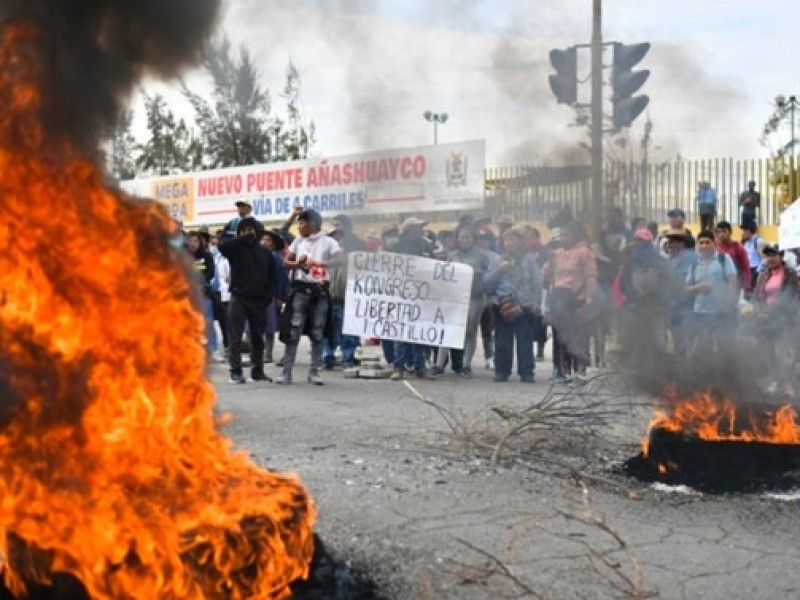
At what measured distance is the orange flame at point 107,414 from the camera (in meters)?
3.71

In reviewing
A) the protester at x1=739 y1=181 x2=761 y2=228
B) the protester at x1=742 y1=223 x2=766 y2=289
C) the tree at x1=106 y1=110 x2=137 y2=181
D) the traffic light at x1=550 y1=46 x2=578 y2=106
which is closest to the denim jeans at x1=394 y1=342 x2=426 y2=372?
the traffic light at x1=550 y1=46 x2=578 y2=106

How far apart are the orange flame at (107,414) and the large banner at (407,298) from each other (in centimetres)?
788

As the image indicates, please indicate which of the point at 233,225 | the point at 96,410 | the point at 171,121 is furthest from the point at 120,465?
the point at 233,225

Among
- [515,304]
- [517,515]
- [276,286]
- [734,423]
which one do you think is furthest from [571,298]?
[517,515]

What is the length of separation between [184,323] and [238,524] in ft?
3.63

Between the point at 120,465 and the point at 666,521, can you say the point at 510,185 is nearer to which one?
the point at 666,521

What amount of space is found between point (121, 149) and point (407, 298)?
7.87 m

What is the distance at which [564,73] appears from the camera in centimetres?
882

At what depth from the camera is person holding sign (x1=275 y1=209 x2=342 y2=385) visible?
37.5 feet

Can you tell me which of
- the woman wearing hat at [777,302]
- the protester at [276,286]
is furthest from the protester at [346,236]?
the woman wearing hat at [777,302]

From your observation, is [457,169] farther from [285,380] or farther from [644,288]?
[285,380]

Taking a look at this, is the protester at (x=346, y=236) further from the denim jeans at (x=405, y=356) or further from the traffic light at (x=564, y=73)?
the traffic light at (x=564, y=73)

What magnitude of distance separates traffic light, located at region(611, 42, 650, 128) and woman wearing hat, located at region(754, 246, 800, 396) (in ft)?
8.76

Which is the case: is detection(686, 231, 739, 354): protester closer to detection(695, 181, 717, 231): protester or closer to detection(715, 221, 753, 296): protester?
detection(715, 221, 753, 296): protester
